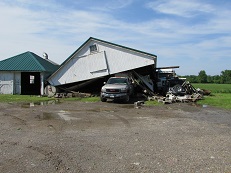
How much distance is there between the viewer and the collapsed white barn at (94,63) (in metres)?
24.3

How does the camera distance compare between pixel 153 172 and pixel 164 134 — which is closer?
pixel 153 172

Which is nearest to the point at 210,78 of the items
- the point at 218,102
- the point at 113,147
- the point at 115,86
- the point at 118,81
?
the point at 218,102

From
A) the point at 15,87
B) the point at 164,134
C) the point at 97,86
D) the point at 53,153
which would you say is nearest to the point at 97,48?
the point at 97,86

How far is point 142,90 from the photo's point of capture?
82.9 feet

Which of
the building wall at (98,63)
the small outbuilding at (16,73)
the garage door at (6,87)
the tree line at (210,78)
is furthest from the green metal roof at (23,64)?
the tree line at (210,78)

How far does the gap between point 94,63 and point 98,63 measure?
460 millimetres

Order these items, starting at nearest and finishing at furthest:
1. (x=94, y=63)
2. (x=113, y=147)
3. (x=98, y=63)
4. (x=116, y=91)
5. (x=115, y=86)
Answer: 1. (x=113, y=147)
2. (x=116, y=91)
3. (x=115, y=86)
4. (x=98, y=63)
5. (x=94, y=63)

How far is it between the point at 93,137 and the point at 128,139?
111 cm

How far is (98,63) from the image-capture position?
2548 centimetres

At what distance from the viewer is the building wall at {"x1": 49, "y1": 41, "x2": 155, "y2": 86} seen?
24169 millimetres

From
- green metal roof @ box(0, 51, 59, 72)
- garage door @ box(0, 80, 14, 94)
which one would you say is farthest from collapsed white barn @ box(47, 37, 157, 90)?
garage door @ box(0, 80, 14, 94)

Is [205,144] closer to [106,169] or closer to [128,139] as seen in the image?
[128,139]

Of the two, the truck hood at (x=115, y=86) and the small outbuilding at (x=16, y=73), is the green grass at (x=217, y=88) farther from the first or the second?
the small outbuilding at (x=16, y=73)

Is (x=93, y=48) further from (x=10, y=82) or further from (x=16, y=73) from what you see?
(x=10, y=82)
